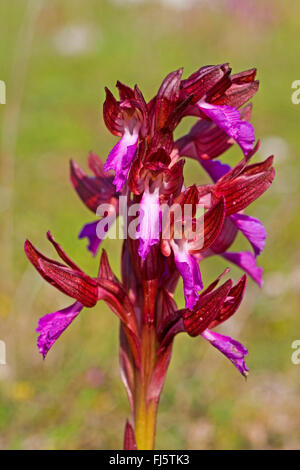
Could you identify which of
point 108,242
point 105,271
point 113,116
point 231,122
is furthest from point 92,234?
point 108,242

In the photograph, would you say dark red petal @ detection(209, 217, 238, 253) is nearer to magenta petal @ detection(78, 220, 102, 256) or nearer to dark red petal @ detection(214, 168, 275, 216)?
dark red petal @ detection(214, 168, 275, 216)

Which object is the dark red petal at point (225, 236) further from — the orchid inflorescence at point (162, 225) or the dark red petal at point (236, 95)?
the dark red petal at point (236, 95)

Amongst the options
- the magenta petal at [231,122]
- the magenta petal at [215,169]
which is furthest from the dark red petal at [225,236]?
the magenta petal at [231,122]

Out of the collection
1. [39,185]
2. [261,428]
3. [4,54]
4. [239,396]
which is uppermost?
[4,54]

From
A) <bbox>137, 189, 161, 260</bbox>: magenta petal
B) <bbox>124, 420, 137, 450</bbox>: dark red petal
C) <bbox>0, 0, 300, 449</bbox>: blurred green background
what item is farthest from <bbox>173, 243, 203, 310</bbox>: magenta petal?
<bbox>0, 0, 300, 449</bbox>: blurred green background

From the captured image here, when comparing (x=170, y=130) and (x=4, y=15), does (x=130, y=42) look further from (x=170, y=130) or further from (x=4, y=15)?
(x=170, y=130)

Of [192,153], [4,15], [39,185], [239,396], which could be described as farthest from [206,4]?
[192,153]
